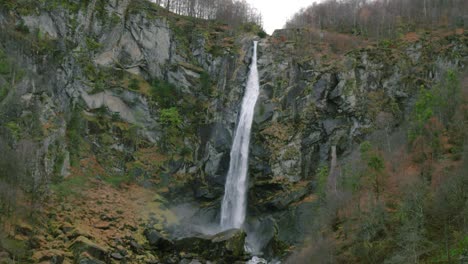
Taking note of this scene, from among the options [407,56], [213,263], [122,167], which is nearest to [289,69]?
[407,56]

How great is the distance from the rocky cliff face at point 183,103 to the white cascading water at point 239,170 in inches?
33.6

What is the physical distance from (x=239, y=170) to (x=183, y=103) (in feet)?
39.9

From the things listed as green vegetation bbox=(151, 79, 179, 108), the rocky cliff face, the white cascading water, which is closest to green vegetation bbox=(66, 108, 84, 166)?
the rocky cliff face

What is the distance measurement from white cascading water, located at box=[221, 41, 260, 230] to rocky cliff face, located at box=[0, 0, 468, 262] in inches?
33.6

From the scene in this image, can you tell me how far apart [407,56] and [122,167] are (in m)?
33.5

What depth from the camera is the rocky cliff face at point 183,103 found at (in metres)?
39.9

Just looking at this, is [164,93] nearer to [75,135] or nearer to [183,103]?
[183,103]

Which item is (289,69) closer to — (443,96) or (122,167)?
(443,96)

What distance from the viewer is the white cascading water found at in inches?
1630

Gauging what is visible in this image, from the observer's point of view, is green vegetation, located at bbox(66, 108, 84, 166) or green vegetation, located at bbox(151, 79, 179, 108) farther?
green vegetation, located at bbox(151, 79, 179, 108)

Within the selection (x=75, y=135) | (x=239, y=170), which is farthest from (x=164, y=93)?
(x=239, y=170)

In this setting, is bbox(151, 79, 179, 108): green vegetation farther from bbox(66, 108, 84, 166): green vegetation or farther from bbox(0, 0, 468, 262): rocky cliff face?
bbox(66, 108, 84, 166): green vegetation

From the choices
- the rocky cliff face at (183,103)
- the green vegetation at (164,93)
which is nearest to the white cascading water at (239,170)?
the rocky cliff face at (183,103)

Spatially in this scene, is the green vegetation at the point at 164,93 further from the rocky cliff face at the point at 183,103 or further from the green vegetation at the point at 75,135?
the green vegetation at the point at 75,135
